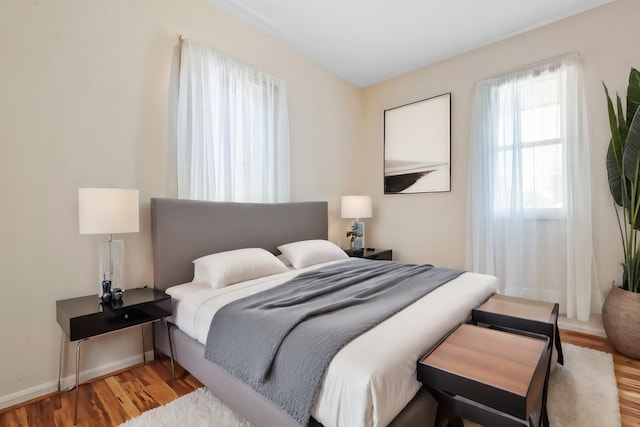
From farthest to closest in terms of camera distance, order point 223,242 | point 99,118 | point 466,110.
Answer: point 466,110
point 223,242
point 99,118

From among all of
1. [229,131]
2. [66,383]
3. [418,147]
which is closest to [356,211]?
[418,147]

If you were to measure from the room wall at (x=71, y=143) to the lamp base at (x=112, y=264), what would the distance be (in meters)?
0.19

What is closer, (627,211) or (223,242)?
(627,211)

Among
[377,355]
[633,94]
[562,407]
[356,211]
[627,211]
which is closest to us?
[377,355]

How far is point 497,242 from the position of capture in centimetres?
321

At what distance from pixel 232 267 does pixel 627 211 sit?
3233 mm

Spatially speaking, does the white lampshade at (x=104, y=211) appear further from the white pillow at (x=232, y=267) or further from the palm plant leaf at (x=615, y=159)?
the palm plant leaf at (x=615, y=159)

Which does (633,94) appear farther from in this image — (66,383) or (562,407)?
(66,383)

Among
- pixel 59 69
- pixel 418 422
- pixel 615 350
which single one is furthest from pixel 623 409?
pixel 59 69

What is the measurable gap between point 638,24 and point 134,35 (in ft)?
13.3

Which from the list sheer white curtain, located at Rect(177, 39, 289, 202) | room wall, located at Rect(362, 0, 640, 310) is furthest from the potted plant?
sheer white curtain, located at Rect(177, 39, 289, 202)

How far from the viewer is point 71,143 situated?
1983mm

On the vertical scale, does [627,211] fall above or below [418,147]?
below

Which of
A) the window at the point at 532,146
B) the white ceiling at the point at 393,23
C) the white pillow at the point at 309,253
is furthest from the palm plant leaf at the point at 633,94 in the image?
the white pillow at the point at 309,253
